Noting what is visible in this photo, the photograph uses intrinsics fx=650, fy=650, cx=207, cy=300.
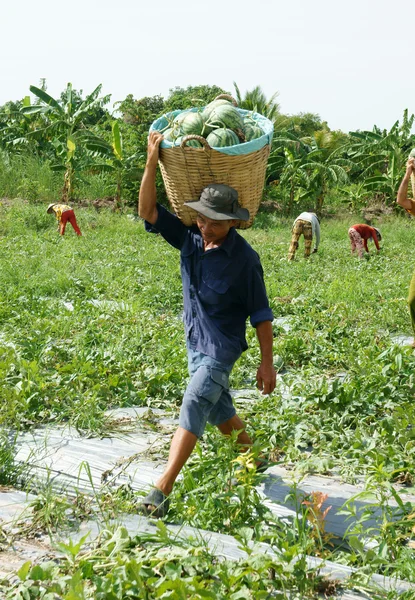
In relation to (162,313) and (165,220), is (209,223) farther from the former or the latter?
(162,313)

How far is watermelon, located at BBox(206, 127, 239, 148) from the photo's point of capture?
3164mm

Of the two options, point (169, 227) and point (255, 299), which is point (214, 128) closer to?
point (169, 227)

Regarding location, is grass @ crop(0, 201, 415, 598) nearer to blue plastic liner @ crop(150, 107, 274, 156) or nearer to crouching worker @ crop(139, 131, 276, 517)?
crouching worker @ crop(139, 131, 276, 517)

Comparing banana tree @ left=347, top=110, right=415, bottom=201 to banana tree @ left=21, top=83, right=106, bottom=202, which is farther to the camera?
banana tree @ left=347, top=110, right=415, bottom=201

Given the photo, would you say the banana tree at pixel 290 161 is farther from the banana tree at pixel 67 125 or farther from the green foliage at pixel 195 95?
the banana tree at pixel 67 125

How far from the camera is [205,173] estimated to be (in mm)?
3256

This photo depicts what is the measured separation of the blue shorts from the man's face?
0.61 meters

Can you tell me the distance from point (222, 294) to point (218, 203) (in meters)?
0.48

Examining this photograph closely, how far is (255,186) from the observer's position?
11.1 ft

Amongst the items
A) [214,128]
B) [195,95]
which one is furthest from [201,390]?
[195,95]

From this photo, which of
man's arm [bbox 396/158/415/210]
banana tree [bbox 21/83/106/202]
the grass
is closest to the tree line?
banana tree [bbox 21/83/106/202]

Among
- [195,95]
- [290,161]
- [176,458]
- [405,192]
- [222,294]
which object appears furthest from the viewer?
[195,95]

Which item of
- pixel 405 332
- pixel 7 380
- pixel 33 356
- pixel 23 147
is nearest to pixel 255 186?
pixel 7 380

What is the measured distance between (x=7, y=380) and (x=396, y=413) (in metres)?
2.64
